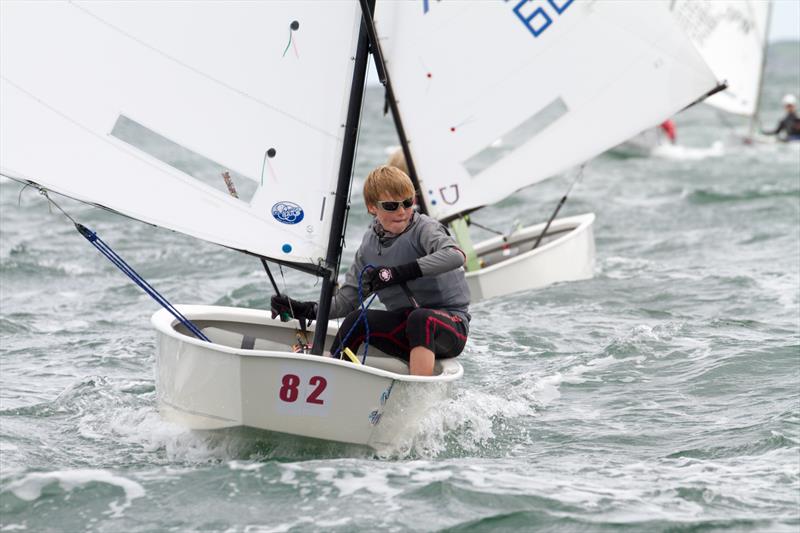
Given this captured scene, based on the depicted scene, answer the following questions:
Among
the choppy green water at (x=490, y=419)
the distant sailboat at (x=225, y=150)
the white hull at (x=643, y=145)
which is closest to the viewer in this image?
the choppy green water at (x=490, y=419)

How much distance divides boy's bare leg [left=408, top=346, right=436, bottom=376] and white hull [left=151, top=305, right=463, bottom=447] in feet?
0.40

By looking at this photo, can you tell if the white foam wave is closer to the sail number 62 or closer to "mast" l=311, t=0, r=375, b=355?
the sail number 62

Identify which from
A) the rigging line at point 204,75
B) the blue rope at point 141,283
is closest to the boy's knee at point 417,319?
the rigging line at point 204,75

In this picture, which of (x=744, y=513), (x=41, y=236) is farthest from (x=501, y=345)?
(x=41, y=236)

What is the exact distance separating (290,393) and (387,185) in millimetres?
880

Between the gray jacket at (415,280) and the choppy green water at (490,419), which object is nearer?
the choppy green water at (490,419)

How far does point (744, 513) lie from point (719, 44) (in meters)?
10.6

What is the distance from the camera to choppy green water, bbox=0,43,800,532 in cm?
408

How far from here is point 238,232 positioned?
15.7 feet

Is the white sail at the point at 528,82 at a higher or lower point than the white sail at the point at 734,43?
lower

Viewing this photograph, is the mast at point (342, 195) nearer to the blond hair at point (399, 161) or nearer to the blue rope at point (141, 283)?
the blue rope at point (141, 283)

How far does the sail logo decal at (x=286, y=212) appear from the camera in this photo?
191 inches

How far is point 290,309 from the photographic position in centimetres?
492

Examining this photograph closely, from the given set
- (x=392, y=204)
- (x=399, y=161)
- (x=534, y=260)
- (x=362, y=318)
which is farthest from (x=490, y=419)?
(x=534, y=260)
